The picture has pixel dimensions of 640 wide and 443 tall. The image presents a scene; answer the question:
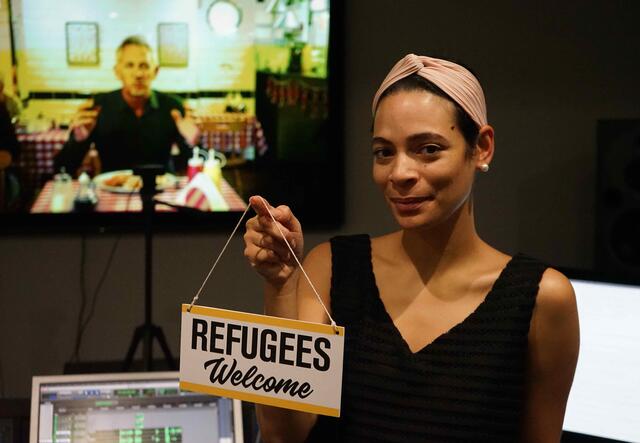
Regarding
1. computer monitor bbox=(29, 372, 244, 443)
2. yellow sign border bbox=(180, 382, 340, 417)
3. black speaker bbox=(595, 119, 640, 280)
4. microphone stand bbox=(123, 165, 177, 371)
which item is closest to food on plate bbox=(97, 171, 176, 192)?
microphone stand bbox=(123, 165, 177, 371)

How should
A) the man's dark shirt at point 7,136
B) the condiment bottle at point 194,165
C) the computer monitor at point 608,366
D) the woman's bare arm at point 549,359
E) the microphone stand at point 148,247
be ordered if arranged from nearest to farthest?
the woman's bare arm at point 549,359 → the computer monitor at point 608,366 → the microphone stand at point 148,247 → the man's dark shirt at point 7,136 → the condiment bottle at point 194,165

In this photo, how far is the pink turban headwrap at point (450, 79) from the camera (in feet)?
3.42

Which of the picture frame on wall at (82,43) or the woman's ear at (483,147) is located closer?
the woman's ear at (483,147)

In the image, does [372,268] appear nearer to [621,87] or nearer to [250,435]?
[250,435]

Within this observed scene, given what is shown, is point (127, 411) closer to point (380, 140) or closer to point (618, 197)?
point (380, 140)

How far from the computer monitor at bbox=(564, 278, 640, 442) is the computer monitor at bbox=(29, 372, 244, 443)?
811 mm

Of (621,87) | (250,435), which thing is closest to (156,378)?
(250,435)

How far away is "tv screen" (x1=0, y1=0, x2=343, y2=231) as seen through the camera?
2527 millimetres

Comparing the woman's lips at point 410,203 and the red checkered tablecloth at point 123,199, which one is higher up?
the woman's lips at point 410,203

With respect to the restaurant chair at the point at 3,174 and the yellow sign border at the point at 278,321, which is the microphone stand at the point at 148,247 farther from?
the yellow sign border at the point at 278,321

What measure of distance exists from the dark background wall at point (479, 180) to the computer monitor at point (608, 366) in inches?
42.8

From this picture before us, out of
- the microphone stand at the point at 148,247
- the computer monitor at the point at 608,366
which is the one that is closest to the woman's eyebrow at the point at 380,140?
the computer monitor at the point at 608,366

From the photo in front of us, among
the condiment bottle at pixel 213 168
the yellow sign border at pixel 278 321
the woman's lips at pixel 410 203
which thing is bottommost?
the condiment bottle at pixel 213 168

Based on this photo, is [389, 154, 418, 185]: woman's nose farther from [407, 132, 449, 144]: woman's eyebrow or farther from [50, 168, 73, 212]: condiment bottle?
[50, 168, 73, 212]: condiment bottle
